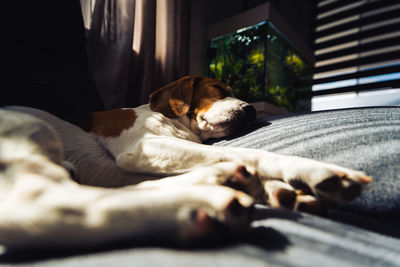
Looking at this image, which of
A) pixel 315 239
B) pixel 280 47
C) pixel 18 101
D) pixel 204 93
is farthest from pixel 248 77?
pixel 315 239

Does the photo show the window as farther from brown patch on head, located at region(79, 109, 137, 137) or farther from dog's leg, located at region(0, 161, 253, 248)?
dog's leg, located at region(0, 161, 253, 248)

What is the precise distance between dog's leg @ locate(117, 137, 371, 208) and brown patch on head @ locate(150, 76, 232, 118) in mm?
357

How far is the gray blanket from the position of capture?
346 mm

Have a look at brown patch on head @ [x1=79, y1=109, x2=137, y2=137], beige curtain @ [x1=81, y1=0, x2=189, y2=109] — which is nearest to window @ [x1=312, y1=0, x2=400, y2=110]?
beige curtain @ [x1=81, y1=0, x2=189, y2=109]

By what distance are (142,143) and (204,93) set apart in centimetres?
64

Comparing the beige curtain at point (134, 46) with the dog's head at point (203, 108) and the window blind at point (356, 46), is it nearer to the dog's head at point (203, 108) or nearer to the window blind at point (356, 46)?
the dog's head at point (203, 108)

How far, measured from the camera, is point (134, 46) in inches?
89.0

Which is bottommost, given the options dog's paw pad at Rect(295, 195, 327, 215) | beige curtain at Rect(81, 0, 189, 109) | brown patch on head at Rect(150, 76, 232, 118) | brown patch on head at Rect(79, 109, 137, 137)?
dog's paw pad at Rect(295, 195, 327, 215)

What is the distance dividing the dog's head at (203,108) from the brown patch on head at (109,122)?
6.4 inches

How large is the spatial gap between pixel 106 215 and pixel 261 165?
0.50 metres

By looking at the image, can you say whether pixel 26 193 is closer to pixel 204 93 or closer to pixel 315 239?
pixel 315 239

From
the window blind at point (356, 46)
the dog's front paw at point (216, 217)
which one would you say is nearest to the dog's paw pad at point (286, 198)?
the dog's front paw at point (216, 217)

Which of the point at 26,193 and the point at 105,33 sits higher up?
the point at 105,33

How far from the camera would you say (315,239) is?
17.8 inches
